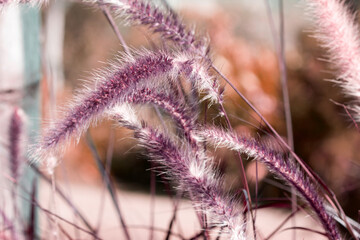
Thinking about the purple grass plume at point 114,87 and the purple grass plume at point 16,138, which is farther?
the purple grass plume at point 16,138

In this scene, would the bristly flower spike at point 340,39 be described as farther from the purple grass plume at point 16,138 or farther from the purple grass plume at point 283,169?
the purple grass plume at point 16,138

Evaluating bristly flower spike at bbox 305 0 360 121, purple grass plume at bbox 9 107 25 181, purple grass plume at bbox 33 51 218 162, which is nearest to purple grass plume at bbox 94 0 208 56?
purple grass plume at bbox 33 51 218 162

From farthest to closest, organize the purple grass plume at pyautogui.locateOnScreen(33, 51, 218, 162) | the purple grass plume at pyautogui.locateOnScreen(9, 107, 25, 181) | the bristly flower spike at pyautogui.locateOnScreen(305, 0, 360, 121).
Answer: the purple grass plume at pyautogui.locateOnScreen(9, 107, 25, 181), the bristly flower spike at pyautogui.locateOnScreen(305, 0, 360, 121), the purple grass plume at pyautogui.locateOnScreen(33, 51, 218, 162)

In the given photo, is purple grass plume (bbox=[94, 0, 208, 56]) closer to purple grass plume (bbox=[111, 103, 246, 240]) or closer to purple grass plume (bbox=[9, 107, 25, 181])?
purple grass plume (bbox=[111, 103, 246, 240])

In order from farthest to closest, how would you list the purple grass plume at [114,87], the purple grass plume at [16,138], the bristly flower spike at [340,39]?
the purple grass plume at [16,138] → the bristly flower spike at [340,39] → the purple grass plume at [114,87]

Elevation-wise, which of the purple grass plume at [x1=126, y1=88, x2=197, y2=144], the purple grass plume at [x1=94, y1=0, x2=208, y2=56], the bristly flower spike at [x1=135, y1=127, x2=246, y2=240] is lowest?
the bristly flower spike at [x1=135, y1=127, x2=246, y2=240]

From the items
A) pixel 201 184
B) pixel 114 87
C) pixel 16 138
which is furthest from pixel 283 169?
pixel 16 138

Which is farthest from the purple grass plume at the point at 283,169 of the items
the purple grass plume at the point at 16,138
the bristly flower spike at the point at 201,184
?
the purple grass plume at the point at 16,138

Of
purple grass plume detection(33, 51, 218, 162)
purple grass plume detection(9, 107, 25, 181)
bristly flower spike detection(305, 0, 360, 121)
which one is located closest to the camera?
purple grass plume detection(33, 51, 218, 162)

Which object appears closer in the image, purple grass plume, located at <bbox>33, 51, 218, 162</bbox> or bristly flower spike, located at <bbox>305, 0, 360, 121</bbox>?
purple grass plume, located at <bbox>33, 51, 218, 162</bbox>

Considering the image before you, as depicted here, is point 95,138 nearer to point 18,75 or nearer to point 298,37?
point 298,37

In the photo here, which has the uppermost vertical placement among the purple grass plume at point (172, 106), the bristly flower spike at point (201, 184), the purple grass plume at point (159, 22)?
the purple grass plume at point (159, 22)
